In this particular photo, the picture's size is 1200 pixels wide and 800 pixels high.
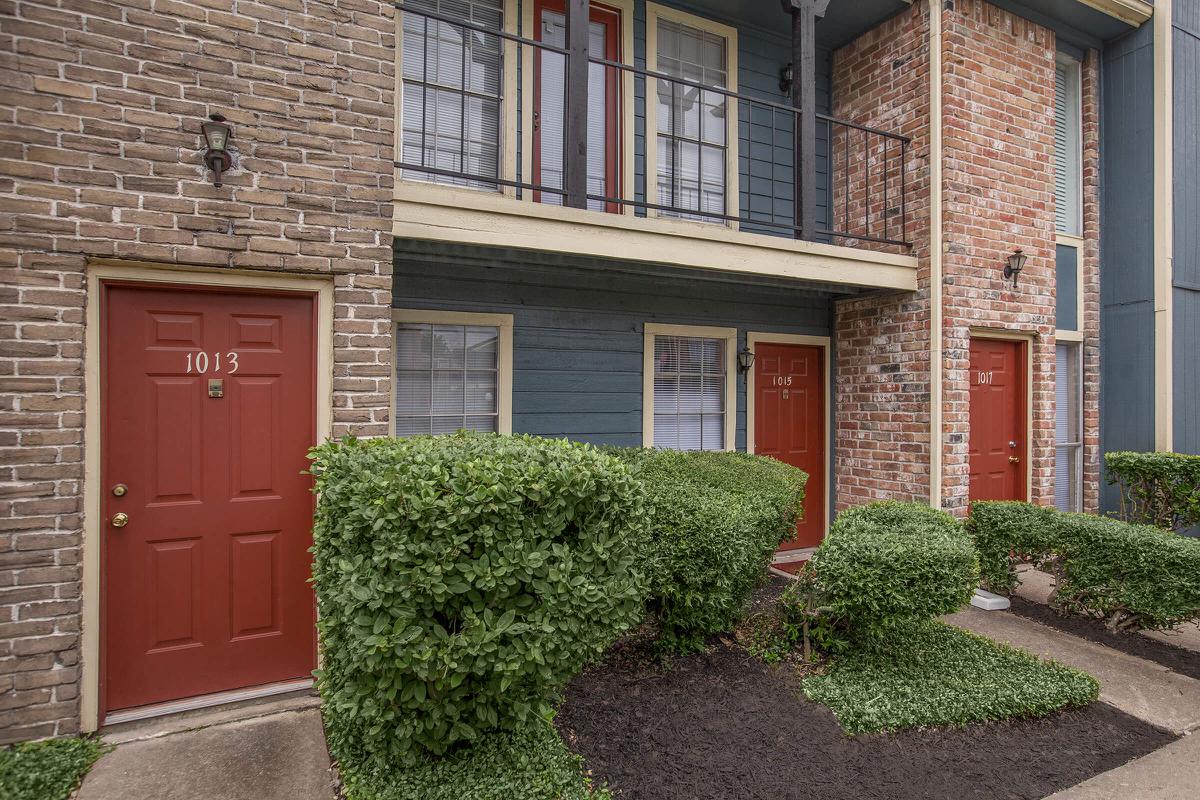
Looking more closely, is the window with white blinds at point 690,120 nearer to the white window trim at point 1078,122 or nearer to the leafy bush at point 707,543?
the leafy bush at point 707,543

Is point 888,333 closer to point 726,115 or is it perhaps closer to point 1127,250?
point 726,115

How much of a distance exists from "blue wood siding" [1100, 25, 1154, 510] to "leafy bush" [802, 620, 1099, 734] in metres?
4.01

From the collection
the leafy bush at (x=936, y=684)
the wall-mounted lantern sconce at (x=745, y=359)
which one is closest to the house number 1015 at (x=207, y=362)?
the leafy bush at (x=936, y=684)

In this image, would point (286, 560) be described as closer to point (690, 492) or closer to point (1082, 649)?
point (690, 492)

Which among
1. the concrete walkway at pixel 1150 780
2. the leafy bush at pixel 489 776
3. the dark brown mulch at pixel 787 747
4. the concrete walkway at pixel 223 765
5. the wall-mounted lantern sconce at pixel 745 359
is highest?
the wall-mounted lantern sconce at pixel 745 359

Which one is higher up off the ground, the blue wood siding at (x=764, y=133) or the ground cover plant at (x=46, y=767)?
the blue wood siding at (x=764, y=133)

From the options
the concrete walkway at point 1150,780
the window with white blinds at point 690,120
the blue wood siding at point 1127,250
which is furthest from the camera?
the blue wood siding at point 1127,250

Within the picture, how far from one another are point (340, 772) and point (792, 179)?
19.4 ft

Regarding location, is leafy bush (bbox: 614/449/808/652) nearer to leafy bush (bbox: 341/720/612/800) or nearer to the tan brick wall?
leafy bush (bbox: 341/720/612/800)

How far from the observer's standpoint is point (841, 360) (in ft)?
20.5

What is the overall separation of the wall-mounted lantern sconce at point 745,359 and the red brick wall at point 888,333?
46.1 inches

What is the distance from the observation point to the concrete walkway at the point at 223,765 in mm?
2445

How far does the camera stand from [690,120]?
5.61m

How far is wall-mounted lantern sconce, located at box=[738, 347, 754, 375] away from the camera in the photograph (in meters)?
5.69
